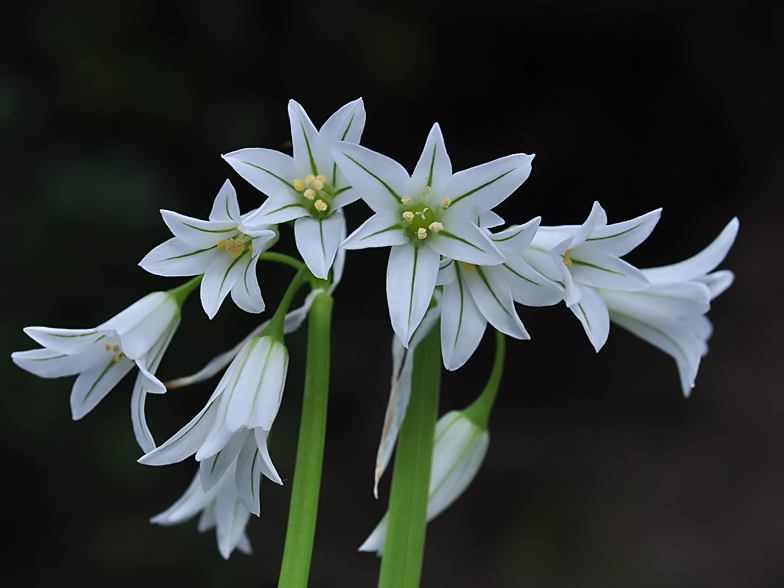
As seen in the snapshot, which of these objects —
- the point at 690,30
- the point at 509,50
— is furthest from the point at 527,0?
the point at 690,30

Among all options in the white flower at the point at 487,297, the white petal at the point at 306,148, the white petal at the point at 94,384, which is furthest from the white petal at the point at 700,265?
the white petal at the point at 94,384

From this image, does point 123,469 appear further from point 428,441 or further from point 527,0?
point 527,0

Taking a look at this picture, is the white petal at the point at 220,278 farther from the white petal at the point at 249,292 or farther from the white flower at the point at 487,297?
the white flower at the point at 487,297

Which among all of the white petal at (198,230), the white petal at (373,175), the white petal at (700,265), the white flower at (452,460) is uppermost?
the white petal at (700,265)

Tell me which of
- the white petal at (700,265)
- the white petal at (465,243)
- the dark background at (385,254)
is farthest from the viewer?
the dark background at (385,254)

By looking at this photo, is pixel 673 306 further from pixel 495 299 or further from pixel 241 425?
pixel 241 425

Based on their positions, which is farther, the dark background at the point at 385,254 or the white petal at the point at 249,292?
the dark background at the point at 385,254

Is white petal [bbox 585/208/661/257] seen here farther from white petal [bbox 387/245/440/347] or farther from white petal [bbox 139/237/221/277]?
white petal [bbox 139/237/221/277]
